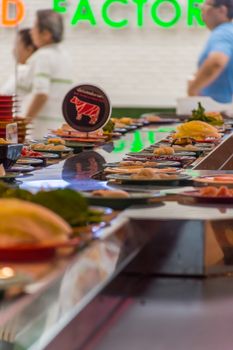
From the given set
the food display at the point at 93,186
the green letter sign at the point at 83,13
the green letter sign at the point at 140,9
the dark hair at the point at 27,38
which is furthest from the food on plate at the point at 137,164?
the green letter sign at the point at 83,13

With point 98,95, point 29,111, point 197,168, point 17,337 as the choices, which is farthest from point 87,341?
point 29,111

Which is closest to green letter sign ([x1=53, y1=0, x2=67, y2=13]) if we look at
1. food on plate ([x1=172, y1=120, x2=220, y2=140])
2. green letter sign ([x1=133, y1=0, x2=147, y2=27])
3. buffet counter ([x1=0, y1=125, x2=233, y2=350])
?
green letter sign ([x1=133, y1=0, x2=147, y2=27])

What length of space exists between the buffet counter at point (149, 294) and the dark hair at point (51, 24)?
19.8 feet

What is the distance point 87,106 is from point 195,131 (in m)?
0.73

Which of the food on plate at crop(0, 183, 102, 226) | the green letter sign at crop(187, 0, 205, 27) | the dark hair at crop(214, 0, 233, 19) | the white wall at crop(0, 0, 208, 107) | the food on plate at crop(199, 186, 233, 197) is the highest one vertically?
the dark hair at crop(214, 0, 233, 19)

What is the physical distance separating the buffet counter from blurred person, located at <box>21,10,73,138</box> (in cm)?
583

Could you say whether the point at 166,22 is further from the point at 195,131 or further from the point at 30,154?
the point at 30,154

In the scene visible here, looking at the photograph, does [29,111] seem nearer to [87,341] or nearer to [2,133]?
[2,133]

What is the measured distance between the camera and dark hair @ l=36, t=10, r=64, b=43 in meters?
8.88

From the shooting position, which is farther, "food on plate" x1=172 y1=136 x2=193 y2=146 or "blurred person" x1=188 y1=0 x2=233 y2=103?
"blurred person" x1=188 y1=0 x2=233 y2=103

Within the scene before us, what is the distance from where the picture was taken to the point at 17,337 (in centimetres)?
276

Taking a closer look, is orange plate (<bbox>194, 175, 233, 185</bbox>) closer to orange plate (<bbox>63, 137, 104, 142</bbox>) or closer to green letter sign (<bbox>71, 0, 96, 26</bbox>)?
orange plate (<bbox>63, 137, 104, 142</bbox>)

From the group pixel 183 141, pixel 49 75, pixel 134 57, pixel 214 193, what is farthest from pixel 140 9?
pixel 214 193

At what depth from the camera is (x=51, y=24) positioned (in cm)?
897
